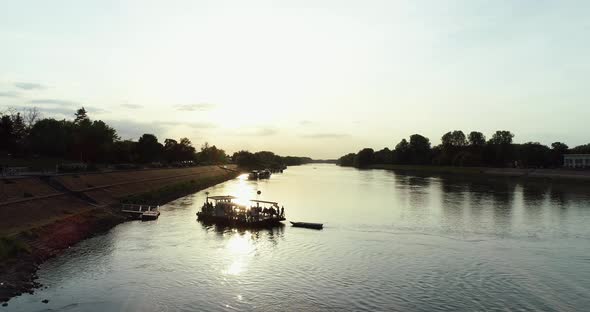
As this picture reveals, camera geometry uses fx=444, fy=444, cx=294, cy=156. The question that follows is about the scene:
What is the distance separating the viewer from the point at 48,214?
50188mm

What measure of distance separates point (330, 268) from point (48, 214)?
109 ft

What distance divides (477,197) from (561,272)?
2496 inches

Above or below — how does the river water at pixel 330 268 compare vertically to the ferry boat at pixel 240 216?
below

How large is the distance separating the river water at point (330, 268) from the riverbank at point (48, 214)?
1577mm

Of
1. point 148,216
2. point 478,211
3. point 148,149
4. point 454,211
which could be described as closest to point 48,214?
point 148,216

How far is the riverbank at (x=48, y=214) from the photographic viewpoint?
33.8 metres

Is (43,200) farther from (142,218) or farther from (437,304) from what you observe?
(437,304)

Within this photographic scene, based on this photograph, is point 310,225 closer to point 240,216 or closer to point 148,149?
point 240,216

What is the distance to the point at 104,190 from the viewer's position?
73.2 meters

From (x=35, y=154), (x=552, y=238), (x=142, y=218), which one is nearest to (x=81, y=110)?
(x=35, y=154)

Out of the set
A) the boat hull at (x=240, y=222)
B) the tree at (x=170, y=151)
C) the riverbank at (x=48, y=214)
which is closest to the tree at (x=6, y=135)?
the riverbank at (x=48, y=214)

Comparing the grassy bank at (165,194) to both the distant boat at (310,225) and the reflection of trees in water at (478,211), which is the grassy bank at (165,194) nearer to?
the distant boat at (310,225)

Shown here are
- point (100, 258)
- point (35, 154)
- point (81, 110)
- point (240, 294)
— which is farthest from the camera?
point (81, 110)

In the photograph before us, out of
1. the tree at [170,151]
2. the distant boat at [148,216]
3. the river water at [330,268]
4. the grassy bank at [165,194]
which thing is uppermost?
the tree at [170,151]
